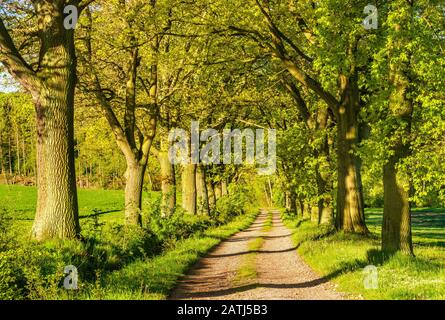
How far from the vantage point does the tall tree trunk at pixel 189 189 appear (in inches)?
1226

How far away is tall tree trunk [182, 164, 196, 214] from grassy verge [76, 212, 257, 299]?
1304 cm

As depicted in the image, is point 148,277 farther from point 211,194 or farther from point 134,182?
point 211,194

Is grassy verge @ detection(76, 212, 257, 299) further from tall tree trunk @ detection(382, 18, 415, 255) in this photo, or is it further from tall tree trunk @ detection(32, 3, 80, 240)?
tall tree trunk @ detection(382, 18, 415, 255)

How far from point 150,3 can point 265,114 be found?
54.6 ft

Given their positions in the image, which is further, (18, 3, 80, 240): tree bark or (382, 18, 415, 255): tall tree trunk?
(382, 18, 415, 255): tall tree trunk

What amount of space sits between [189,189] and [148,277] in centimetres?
2002

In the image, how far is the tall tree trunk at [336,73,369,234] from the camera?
19.5m

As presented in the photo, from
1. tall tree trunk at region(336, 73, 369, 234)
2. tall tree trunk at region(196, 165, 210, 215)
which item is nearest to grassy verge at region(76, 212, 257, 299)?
tall tree trunk at region(336, 73, 369, 234)

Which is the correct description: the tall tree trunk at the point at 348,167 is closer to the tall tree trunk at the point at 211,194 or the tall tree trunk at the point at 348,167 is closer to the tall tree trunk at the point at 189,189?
the tall tree trunk at the point at 189,189

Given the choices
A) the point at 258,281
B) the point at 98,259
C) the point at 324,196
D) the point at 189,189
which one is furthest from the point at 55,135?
the point at 189,189

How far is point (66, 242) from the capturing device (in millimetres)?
11586

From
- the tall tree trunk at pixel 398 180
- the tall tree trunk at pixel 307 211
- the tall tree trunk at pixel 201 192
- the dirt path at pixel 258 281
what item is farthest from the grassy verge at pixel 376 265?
the tall tree trunk at pixel 307 211

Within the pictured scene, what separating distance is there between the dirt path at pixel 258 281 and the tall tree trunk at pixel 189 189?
12605 millimetres

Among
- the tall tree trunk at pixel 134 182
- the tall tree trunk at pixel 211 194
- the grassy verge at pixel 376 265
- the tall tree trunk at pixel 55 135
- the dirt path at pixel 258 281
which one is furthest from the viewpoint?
the tall tree trunk at pixel 211 194
